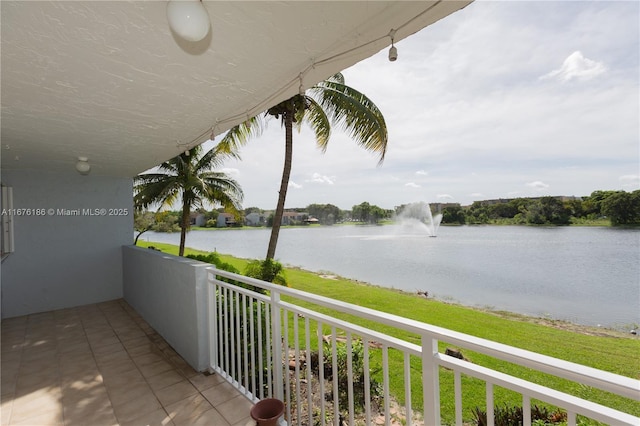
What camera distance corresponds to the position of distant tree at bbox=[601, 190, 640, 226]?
39.6 ft

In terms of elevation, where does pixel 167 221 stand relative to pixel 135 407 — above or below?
above

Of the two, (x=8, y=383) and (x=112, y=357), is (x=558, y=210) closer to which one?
(x=112, y=357)

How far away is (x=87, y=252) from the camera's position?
555cm

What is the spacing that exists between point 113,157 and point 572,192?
1825cm

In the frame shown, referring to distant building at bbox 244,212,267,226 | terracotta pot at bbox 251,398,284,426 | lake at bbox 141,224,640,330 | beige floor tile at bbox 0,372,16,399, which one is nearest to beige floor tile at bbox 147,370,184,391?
beige floor tile at bbox 0,372,16,399

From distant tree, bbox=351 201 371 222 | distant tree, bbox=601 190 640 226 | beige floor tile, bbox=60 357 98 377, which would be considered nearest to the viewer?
beige floor tile, bbox=60 357 98 377

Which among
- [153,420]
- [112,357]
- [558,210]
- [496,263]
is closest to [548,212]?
[558,210]

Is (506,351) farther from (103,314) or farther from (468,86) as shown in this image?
(468,86)

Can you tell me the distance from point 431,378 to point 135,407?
8.62 ft

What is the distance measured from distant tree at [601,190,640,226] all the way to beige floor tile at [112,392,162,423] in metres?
17.1

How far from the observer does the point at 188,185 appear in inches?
339

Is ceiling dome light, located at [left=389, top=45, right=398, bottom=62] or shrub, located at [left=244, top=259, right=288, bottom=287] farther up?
ceiling dome light, located at [left=389, top=45, right=398, bottom=62]

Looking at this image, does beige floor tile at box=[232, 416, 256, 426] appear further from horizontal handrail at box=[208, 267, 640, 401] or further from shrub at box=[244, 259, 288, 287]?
shrub at box=[244, 259, 288, 287]

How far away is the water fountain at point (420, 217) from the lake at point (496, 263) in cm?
44
